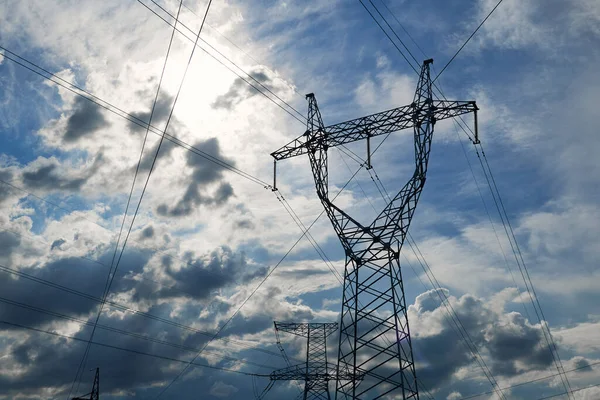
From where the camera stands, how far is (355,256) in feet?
84.3

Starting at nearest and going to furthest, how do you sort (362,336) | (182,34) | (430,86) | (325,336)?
(182,34) < (362,336) < (430,86) < (325,336)

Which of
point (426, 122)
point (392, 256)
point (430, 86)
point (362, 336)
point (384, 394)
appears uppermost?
point (430, 86)

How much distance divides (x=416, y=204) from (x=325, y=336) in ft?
103

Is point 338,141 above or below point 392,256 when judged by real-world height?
above

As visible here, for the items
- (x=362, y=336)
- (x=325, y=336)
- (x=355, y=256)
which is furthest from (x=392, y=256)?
(x=325, y=336)

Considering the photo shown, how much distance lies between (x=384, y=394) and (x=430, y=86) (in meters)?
16.3

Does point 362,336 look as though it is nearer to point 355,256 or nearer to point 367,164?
point 355,256

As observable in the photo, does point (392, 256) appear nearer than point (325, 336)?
Yes

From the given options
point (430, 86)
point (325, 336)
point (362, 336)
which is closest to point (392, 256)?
point (362, 336)

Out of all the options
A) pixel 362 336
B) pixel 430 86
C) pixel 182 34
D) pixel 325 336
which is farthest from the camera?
pixel 325 336

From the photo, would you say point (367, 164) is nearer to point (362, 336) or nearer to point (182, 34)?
point (362, 336)

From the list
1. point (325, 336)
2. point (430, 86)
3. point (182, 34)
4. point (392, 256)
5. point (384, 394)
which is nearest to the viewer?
A: point (182, 34)

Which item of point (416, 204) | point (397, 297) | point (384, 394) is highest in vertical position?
point (416, 204)

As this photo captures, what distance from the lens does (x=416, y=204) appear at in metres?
24.9
